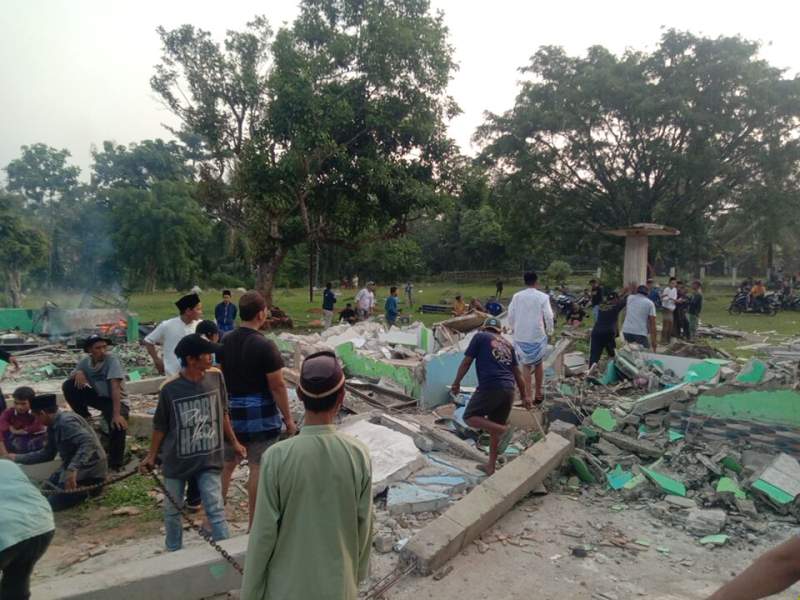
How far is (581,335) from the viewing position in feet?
45.6

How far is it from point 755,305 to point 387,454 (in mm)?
19856

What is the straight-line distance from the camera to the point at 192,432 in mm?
3355

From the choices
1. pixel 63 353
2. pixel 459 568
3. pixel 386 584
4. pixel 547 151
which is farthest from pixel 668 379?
pixel 547 151

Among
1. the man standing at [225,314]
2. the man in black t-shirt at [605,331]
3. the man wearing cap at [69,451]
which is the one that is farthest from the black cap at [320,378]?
the man standing at [225,314]

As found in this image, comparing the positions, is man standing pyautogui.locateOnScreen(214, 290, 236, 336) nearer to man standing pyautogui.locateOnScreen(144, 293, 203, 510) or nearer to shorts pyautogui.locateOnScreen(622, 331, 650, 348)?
man standing pyautogui.locateOnScreen(144, 293, 203, 510)

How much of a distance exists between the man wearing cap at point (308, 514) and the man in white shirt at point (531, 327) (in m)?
4.99

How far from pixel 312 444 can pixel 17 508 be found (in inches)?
65.2

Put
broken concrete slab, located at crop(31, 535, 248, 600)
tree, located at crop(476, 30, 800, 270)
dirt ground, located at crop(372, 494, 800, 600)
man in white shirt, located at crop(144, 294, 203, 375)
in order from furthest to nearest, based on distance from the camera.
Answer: tree, located at crop(476, 30, 800, 270), man in white shirt, located at crop(144, 294, 203, 375), dirt ground, located at crop(372, 494, 800, 600), broken concrete slab, located at crop(31, 535, 248, 600)

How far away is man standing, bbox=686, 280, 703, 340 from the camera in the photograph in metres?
12.5

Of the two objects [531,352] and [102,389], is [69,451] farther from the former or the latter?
[531,352]

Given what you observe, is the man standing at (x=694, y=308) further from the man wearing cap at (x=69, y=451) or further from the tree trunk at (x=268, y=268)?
the man wearing cap at (x=69, y=451)

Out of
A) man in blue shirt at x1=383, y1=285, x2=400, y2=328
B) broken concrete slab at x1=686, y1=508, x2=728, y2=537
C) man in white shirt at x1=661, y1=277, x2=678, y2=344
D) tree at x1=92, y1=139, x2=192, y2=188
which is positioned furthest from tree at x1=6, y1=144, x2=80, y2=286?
broken concrete slab at x1=686, y1=508, x2=728, y2=537

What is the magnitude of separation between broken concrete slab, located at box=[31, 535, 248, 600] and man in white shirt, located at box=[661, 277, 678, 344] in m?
11.8

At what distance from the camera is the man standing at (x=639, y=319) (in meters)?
8.90
